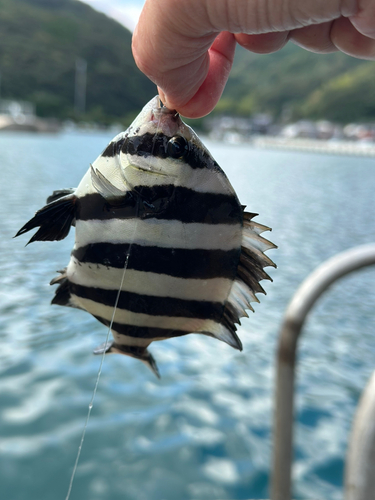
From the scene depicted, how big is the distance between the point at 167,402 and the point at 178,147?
315 cm

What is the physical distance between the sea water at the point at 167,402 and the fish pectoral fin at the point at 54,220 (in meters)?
1.76

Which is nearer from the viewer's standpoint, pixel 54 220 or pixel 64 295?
pixel 54 220

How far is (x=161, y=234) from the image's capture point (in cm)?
95

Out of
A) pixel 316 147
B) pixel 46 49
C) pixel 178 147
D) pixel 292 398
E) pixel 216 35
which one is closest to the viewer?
pixel 216 35

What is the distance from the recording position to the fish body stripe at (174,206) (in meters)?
0.94

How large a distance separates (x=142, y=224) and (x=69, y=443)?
2.64 metres

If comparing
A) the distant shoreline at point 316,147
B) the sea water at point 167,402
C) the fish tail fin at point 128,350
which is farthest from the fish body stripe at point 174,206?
the distant shoreline at point 316,147

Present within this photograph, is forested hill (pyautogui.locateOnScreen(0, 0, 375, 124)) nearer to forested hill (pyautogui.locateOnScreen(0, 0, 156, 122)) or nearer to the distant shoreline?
forested hill (pyautogui.locateOnScreen(0, 0, 156, 122))

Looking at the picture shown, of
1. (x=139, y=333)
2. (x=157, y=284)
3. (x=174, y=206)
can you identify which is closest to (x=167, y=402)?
(x=139, y=333)

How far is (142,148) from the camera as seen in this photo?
3.15ft

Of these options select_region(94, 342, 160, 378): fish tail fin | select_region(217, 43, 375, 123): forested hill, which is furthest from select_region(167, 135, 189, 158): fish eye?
select_region(217, 43, 375, 123): forested hill

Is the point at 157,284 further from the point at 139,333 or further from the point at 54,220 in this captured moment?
the point at 54,220

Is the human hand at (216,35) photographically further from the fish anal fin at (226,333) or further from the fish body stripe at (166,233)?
the fish anal fin at (226,333)

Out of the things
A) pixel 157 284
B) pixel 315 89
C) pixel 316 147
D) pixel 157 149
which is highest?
pixel 315 89
